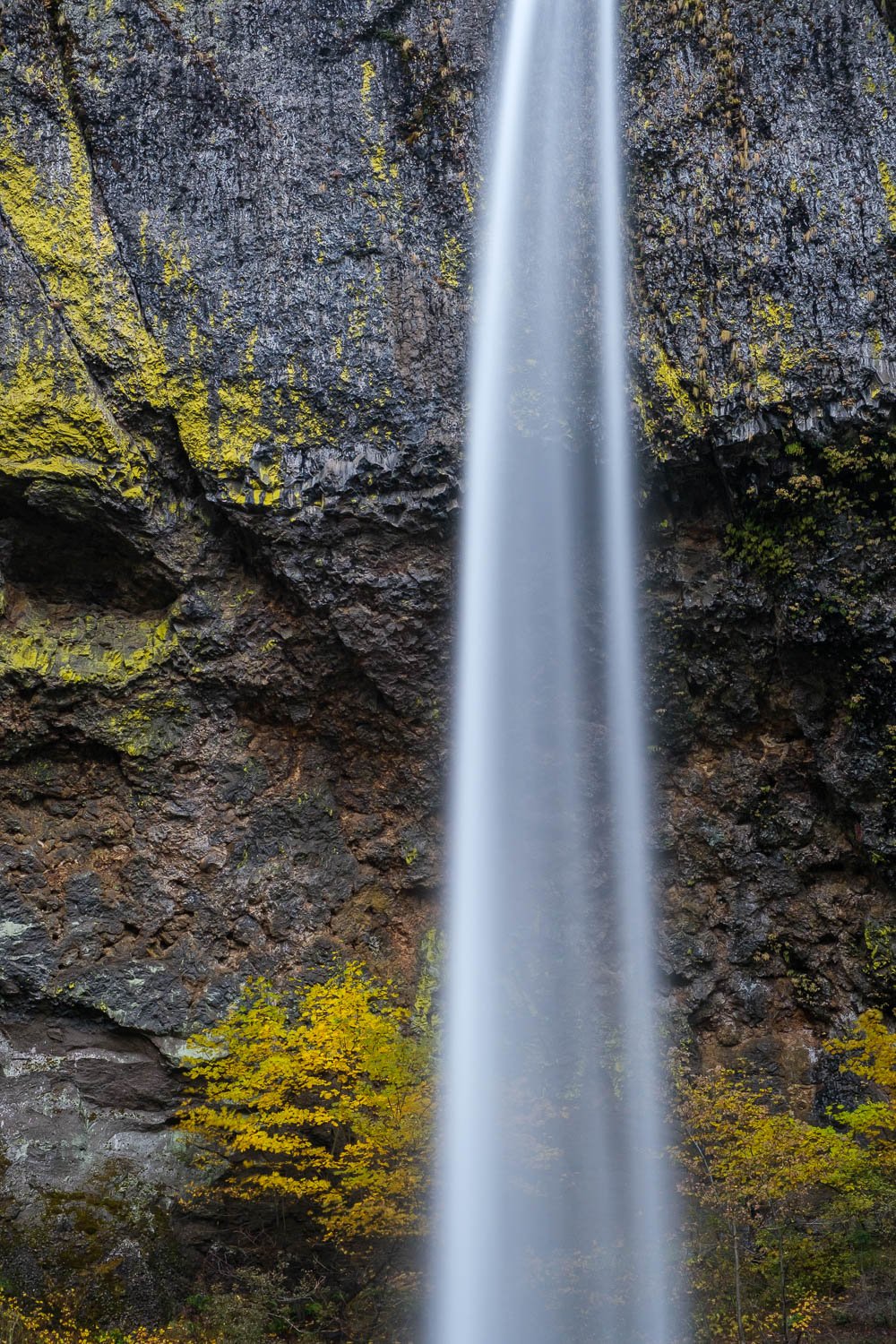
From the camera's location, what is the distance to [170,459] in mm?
10281

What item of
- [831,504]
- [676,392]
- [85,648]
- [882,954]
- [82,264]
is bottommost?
[882,954]

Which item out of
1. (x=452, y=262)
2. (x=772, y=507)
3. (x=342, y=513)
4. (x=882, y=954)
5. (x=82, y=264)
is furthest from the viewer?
(x=452, y=262)

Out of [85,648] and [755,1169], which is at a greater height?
[85,648]

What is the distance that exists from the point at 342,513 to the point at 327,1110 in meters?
5.53

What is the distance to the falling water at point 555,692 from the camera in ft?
30.3

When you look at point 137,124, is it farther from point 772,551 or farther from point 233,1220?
point 233,1220

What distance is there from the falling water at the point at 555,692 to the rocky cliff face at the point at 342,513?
1.22ft

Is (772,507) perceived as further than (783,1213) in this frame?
Yes

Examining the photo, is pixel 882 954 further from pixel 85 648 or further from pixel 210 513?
pixel 85 648

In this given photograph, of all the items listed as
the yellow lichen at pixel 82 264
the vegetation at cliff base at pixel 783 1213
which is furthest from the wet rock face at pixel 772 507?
the yellow lichen at pixel 82 264

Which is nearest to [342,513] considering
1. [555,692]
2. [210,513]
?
[210,513]

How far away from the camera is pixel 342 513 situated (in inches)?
402

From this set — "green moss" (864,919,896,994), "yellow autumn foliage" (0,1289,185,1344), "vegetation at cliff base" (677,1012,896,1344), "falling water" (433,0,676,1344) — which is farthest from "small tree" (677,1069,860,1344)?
"yellow autumn foliage" (0,1289,185,1344)

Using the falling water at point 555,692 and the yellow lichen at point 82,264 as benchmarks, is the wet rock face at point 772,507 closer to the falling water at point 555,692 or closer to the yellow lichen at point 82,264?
the falling water at point 555,692
